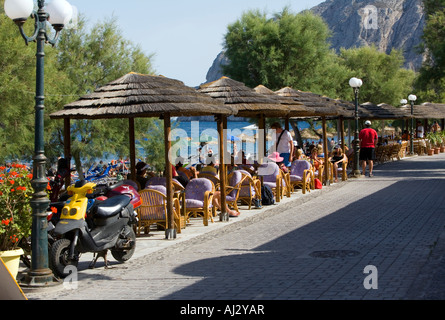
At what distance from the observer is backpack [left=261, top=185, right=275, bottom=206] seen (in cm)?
1666

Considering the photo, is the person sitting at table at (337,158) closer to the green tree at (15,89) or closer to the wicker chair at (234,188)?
the wicker chair at (234,188)

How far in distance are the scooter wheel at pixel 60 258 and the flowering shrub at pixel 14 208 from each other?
42 centimetres

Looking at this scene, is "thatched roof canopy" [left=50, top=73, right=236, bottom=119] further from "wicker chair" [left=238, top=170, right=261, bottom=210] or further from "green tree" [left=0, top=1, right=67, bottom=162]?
"green tree" [left=0, top=1, right=67, bottom=162]

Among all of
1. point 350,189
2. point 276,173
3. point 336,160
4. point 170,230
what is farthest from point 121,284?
point 336,160

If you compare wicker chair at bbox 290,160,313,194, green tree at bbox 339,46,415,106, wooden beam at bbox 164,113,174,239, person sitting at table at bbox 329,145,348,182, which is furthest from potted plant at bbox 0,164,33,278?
green tree at bbox 339,46,415,106

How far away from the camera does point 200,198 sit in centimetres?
1355

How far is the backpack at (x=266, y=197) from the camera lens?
656 inches

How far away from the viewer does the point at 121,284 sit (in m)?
8.12

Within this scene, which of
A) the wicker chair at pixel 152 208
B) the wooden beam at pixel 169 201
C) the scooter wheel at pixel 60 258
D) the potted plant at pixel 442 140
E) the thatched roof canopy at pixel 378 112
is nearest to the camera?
the scooter wheel at pixel 60 258

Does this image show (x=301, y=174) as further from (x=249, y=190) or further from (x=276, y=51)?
(x=276, y=51)

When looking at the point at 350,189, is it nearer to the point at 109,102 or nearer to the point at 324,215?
the point at 324,215

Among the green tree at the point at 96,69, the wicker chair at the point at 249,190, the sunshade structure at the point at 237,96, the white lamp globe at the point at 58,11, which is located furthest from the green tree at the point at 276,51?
the white lamp globe at the point at 58,11
